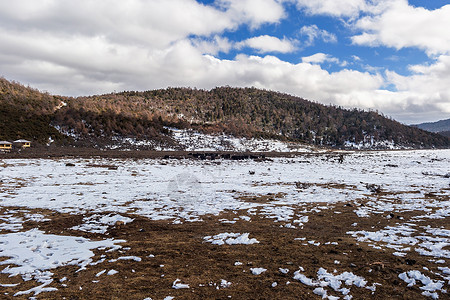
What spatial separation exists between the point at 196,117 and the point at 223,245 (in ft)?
386

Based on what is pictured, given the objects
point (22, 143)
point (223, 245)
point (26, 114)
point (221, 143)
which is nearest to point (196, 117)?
point (221, 143)

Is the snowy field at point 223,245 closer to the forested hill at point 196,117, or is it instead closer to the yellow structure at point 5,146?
the yellow structure at point 5,146

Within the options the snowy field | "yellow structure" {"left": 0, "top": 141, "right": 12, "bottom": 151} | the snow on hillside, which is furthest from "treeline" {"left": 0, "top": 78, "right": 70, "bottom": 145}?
the snowy field

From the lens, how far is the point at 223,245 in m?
6.99

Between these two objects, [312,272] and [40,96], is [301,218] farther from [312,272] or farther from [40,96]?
[40,96]

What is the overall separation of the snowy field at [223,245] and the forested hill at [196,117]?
51.2 m

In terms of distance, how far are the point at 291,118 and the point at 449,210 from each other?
150 m

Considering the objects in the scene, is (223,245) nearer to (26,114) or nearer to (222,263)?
(222,263)

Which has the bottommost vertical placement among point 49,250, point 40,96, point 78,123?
point 49,250

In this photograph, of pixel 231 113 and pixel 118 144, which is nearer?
pixel 118 144

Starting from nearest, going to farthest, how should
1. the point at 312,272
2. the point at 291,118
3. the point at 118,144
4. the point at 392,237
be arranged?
the point at 312,272
the point at 392,237
the point at 118,144
the point at 291,118

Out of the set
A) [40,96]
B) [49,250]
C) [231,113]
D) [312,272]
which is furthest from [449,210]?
[231,113]

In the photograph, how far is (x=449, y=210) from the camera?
414 inches

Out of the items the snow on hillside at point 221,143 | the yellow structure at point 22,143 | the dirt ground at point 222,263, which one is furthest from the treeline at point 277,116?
the dirt ground at point 222,263
